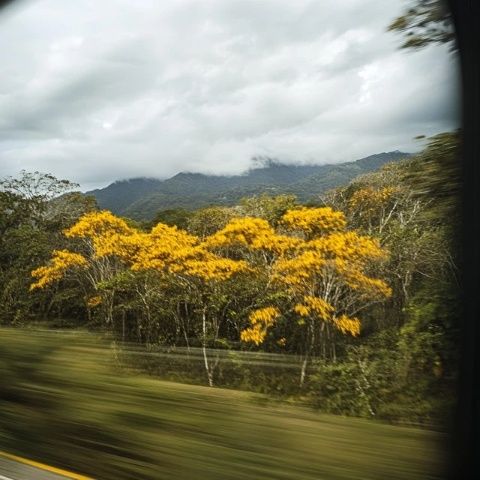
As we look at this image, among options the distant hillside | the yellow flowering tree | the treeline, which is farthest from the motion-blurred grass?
the yellow flowering tree

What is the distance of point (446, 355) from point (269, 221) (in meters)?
5.71

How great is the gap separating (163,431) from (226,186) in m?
5.09

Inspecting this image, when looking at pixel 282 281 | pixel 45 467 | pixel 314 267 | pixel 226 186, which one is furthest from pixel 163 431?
pixel 226 186

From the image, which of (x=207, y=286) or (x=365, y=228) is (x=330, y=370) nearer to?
(x=365, y=228)

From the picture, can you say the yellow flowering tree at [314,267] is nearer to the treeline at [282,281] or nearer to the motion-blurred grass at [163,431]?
the treeline at [282,281]

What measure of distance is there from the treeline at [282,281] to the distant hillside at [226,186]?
18cm

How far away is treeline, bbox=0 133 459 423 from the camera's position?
2.49 m

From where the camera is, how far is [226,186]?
7406 millimetres

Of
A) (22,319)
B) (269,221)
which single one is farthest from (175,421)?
(22,319)

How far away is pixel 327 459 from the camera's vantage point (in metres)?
2.11

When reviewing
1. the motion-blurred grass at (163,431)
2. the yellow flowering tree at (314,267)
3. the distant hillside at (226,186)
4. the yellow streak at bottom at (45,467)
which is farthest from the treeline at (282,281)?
the yellow streak at bottom at (45,467)

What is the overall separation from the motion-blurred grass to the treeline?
311 mm

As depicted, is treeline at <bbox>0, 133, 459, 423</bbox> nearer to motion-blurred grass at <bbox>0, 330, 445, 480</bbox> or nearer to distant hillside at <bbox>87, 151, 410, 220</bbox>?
distant hillside at <bbox>87, 151, 410, 220</bbox>

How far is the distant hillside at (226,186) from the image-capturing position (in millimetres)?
5796
